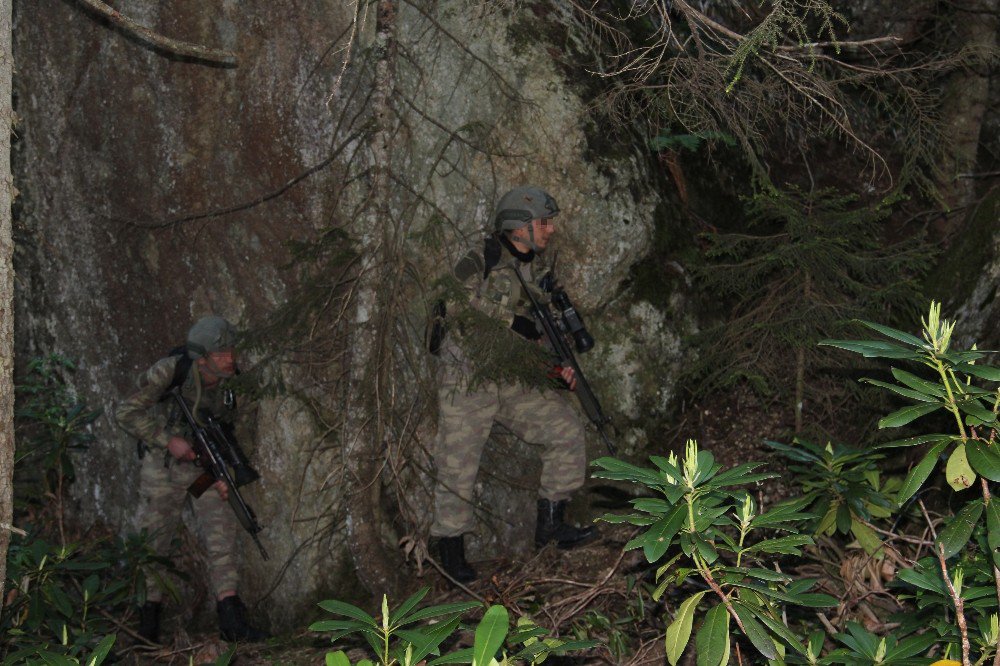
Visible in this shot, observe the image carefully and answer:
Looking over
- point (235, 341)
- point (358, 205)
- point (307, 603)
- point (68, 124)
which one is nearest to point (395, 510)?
point (307, 603)

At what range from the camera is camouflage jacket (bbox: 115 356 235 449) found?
21.2 ft

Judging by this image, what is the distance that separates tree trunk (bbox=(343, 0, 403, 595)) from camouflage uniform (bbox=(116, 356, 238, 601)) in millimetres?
951

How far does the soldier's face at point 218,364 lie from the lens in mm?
6441

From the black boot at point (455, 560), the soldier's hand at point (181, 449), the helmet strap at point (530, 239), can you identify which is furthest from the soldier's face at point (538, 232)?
the soldier's hand at point (181, 449)

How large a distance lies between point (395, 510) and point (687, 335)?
2467 mm

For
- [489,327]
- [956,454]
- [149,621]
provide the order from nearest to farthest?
[956,454] < [489,327] < [149,621]

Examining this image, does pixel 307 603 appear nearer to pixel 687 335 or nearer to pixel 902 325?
pixel 687 335

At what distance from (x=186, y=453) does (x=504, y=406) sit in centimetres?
228

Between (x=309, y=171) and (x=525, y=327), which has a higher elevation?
(x=309, y=171)

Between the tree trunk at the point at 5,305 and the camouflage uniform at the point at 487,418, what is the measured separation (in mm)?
3092

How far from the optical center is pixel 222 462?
6.45m

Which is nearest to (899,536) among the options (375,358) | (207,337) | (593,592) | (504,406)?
(593,592)

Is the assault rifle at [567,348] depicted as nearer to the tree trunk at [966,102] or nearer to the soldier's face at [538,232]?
the soldier's face at [538,232]

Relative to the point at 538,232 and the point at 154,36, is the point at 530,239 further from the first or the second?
the point at 154,36
